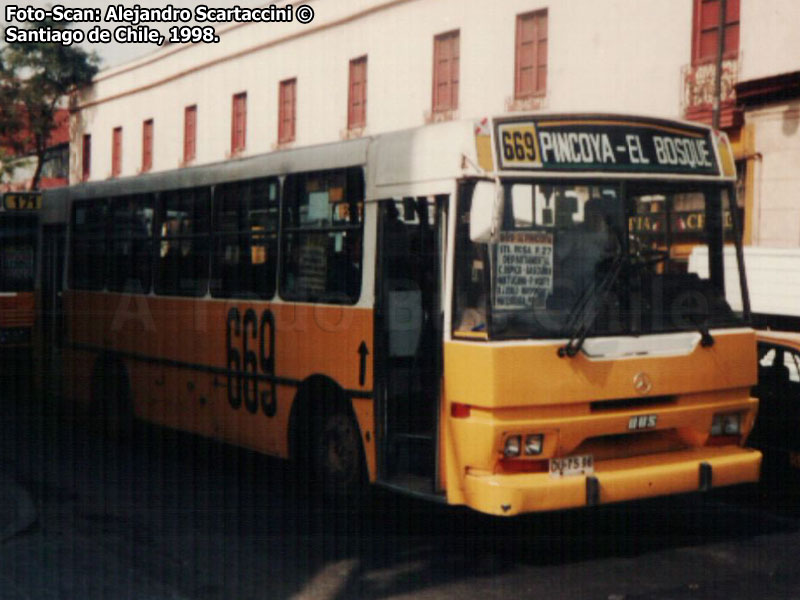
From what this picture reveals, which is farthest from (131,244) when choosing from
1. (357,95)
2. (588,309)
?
(357,95)

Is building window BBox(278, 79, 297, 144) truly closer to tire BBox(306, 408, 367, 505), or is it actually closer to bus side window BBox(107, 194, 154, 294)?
bus side window BBox(107, 194, 154, 294)

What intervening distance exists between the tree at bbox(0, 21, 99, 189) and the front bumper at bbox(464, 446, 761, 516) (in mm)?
39453

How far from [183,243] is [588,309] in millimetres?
5078

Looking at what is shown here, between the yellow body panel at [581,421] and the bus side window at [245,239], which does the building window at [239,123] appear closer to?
the bus side window at [245,239]

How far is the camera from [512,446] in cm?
709

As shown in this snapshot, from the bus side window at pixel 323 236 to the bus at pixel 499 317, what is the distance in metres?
0.02

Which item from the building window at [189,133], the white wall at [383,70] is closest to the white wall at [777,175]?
the white wall at [383,70]

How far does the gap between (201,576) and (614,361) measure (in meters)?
2.86

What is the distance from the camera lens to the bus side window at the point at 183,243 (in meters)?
10.8

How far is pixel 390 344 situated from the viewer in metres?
8.28

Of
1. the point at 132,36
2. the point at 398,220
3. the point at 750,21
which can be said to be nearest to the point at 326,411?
the point at 398,220

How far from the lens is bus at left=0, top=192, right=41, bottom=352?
18.1 metres

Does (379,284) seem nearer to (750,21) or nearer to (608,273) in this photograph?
(608,273)

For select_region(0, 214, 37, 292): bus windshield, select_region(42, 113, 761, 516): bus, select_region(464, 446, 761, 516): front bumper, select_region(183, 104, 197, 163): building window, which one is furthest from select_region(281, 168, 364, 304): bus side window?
select_region(183, 104, 197, 163): building window
